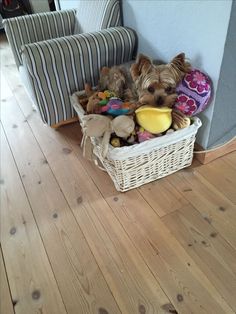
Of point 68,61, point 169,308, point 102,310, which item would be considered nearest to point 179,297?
point 169,308

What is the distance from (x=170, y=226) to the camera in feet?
4.16

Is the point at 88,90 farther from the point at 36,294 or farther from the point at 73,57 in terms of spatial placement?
the point at 36,294

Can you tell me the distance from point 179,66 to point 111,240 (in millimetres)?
880

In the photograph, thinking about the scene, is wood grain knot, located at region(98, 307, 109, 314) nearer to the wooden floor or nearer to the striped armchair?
the wooden floor

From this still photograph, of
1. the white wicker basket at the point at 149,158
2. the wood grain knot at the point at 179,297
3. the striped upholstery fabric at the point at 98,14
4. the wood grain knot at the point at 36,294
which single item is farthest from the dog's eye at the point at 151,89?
the wood grain knot at the point at 36,294

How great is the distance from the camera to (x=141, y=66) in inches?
50.7

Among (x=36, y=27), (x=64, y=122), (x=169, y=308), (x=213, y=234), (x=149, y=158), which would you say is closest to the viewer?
(x=169, y=308)

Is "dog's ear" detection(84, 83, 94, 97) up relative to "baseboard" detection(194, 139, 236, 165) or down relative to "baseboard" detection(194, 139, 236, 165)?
up

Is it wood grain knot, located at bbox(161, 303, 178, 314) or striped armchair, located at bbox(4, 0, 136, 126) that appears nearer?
wood grain knot, located at bbox(161, 303, 178, 314)

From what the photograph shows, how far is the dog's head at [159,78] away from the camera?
4.13 ft

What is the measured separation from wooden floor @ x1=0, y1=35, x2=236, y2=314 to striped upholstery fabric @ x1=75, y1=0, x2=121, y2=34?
0.92 metres

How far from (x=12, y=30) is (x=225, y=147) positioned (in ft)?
5.78

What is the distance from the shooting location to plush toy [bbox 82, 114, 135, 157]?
4.14ft

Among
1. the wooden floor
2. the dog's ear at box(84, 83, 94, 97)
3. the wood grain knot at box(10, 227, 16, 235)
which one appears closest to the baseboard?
the wooden floor
